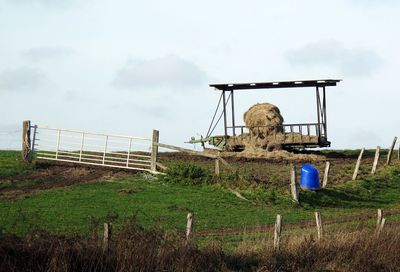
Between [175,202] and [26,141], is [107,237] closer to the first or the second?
[175,202]

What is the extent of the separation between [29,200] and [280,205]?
10.2 m

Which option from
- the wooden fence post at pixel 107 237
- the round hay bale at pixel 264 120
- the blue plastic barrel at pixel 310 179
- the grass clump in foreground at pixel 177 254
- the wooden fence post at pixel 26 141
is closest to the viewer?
the grass clump in foreground at pixel 177 254

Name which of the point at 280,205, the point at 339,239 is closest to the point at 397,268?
the point at 339,239

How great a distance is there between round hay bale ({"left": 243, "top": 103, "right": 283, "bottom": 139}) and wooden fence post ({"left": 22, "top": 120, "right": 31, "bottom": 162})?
15274 millimetres

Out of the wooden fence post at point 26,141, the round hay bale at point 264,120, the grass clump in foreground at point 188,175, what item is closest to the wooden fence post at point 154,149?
the grass clump in foreground at point 188,175

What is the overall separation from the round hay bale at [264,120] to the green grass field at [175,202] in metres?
10.8

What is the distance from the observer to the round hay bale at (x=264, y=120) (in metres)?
47.6

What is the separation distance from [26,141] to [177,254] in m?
25.7

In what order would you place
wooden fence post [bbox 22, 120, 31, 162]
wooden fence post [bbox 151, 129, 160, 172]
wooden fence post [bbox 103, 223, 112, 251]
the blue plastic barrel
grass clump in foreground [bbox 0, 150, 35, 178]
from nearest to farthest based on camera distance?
wooden fence post [bbox 103, 223, 112, 251]
the blue plastic barrel
grass clump in foreground [bbox 0, 150, 35, 178]
wooden fence post [bbox 151, 129, 160, 172]
wooden fence post [bbox 22, 120, 31, 162]

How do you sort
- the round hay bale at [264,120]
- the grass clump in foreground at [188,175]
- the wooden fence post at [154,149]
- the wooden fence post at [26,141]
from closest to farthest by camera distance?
the grass clump in foreground at [188,175] < the wooden fence post at [154,149] < the wooden fence post at [26,141] < the round hay bale at [264,120]

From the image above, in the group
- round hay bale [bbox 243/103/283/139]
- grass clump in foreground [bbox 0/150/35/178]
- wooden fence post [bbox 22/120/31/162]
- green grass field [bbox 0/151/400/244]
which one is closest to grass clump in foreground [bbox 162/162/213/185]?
green grass field [bbox 0/151/400/244]

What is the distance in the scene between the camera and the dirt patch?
32.5 m

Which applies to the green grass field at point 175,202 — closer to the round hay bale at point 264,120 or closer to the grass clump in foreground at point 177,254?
the grass clump in foreground at point 177,254

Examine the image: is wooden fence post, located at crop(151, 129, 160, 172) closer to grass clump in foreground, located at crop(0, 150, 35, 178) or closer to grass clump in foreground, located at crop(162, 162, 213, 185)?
grass clump in foreground, located at crop(162, 162, 213, 185)
